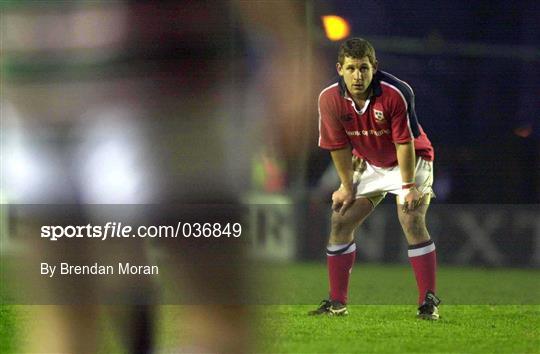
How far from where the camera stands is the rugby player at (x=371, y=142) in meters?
1.86

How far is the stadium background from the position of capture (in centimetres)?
Answer: 109

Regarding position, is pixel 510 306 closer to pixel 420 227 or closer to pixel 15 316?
pixel 420 227

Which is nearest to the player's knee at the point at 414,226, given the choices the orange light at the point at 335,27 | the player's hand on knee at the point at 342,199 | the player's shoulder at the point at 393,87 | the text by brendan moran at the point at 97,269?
the player's hand on knee at the point at 342,199

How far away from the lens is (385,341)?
1.78 m

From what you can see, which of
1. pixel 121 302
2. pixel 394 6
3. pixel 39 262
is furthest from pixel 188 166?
pixel 394 6

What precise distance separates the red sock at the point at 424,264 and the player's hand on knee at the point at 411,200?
0.27 ft

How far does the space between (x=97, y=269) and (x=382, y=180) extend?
2.44ft

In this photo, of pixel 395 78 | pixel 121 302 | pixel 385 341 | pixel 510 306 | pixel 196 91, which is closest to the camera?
pixel 196 91

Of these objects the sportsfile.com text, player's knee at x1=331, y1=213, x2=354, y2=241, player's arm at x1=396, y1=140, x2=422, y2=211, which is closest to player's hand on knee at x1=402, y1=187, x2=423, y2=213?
player's arm at x1=396, y1=140, x2=422, y2=211

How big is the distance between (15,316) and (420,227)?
2.55ft

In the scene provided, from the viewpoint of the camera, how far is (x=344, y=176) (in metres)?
1.90

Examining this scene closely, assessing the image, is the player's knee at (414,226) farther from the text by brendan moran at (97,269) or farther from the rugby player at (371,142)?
the text by brendan moran at (97,269)

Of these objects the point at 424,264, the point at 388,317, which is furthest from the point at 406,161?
the point at 388,317

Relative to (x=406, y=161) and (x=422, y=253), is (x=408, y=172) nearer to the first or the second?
(x=406, y=161)
